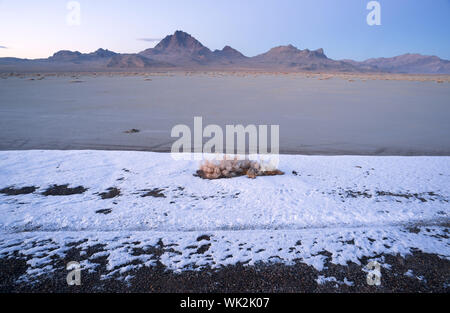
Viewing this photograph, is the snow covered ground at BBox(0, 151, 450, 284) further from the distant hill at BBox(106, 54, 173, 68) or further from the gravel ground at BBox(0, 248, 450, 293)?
the distant hill at BBox(106, 54, 173, 68)

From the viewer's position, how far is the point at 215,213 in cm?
340

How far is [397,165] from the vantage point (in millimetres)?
5082

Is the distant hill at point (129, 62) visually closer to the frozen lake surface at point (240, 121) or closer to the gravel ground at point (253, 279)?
the frozen lake surface at point (240, 121)

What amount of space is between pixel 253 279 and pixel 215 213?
1.17 meters

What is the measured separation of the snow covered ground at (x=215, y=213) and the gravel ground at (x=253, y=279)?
95 millimetres

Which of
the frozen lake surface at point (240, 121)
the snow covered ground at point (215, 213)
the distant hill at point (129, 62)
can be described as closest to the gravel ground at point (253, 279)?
the snow covered ground at point (215, 213)

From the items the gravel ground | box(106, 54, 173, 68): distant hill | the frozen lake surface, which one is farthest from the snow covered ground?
box(106, 54, 173, 68): distant hill

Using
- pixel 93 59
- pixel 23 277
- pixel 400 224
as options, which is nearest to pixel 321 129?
pixel 400 224

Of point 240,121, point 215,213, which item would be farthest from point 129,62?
point 215,213

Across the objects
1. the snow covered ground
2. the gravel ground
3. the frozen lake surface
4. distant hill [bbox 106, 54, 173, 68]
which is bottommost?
the gravel ground

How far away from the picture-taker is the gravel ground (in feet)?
7.31

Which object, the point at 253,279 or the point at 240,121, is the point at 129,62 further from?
the point at 253,279

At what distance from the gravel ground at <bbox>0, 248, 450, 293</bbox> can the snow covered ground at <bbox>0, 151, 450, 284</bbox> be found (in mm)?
95
